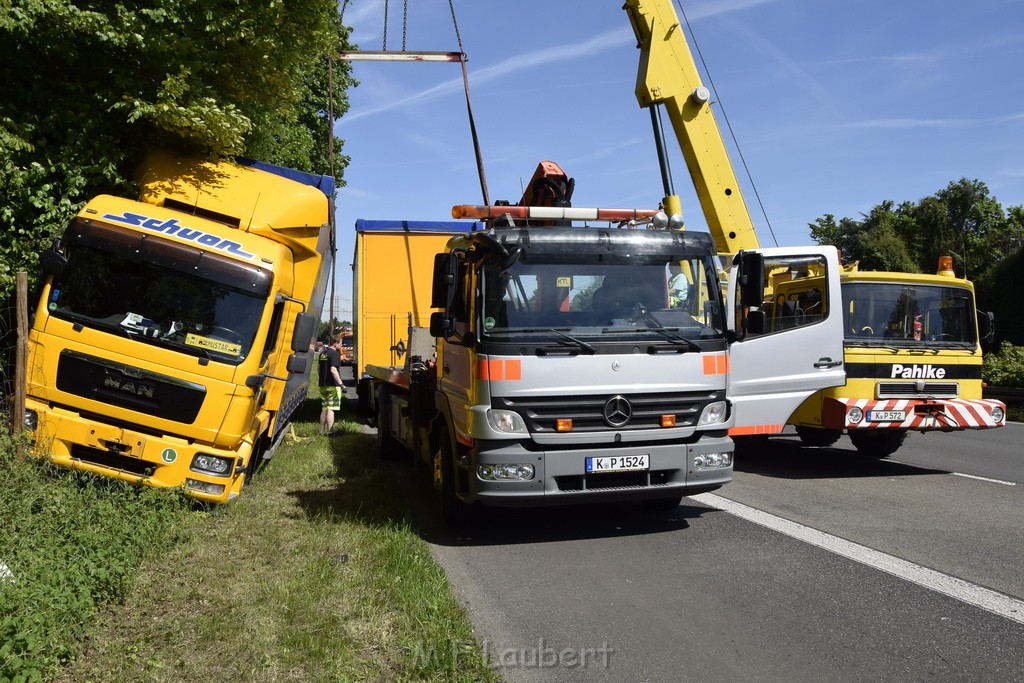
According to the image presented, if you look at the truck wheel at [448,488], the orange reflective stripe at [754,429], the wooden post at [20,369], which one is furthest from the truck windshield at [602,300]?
the wooden post at [20,369]

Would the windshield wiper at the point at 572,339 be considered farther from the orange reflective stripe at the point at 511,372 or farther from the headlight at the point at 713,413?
the headlight at the point at 713,413

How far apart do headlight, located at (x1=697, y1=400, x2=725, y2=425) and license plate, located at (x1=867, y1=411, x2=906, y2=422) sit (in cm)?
341

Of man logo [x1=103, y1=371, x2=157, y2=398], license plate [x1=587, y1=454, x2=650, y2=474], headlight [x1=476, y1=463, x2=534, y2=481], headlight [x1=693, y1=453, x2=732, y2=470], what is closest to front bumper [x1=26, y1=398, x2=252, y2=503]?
man logo [x1=103, y1=371, x2=157, y2=398]

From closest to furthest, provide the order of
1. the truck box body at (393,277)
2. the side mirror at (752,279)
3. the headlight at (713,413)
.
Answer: the headlight at (713,413) < the side mirror at (752,279) < the truck box body at (393,277)

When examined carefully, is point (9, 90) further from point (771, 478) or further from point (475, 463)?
point (771, 478)

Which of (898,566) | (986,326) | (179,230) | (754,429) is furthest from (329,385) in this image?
(898,566)

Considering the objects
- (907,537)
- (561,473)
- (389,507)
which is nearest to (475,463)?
(561,473)

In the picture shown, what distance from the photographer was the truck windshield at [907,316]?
9547 millimetres

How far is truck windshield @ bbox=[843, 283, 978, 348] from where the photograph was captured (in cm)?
955

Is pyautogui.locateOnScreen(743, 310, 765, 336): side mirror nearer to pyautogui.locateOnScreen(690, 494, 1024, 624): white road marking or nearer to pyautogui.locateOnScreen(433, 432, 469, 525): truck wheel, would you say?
pyautogui.locateOnScreen(690, 494, 1024, 624): white road marking

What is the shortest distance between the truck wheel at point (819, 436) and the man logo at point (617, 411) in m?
5.80

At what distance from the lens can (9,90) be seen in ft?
29.3

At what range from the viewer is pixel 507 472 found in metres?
6.19

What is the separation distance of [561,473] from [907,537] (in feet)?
9.07
